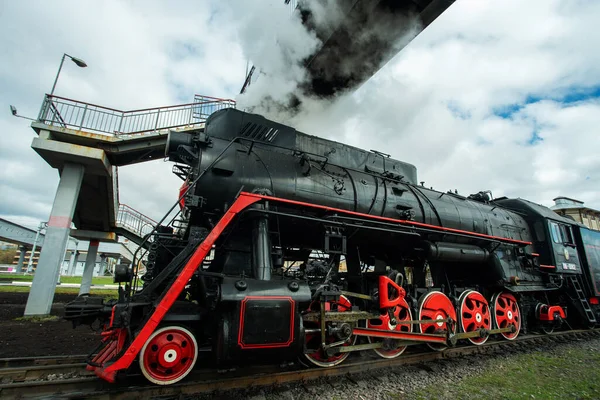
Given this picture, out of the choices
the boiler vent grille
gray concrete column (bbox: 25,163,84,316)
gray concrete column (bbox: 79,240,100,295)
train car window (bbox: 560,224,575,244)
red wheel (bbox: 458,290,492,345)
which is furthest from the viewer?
gray concrete column (bbox: 79,240,100,295)

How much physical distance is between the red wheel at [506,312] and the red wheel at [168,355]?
653 cm

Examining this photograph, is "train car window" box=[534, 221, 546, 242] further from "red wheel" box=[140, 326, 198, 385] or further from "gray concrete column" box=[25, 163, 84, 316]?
"gray concrete column" box=[25, 163, 84, 316]

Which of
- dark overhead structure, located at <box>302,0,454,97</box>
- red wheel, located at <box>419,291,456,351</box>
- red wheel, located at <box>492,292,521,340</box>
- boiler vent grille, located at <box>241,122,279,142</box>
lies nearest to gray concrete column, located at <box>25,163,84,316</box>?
boiler vent grille, located at <box>241,122,279,142</box>

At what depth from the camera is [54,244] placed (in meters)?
9.38

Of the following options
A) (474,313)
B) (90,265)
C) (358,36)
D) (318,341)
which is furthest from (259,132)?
(90,265)

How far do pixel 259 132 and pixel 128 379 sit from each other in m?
3.85

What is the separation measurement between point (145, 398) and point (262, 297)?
1628mm

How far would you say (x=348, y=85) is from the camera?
6770 millimetres

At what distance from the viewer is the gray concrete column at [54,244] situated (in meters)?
8.98

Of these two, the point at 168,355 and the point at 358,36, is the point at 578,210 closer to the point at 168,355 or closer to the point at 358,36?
the point at 358,36

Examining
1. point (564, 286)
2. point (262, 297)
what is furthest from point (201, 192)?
point (564, 286)

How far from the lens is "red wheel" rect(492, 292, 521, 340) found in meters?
6.92

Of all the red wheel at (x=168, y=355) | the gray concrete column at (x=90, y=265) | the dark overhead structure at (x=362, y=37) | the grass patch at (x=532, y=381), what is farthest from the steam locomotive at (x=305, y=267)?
the gray concrete column at (x=90, y=265)

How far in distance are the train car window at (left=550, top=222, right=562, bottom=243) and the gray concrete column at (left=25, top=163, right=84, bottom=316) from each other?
1428 cm
